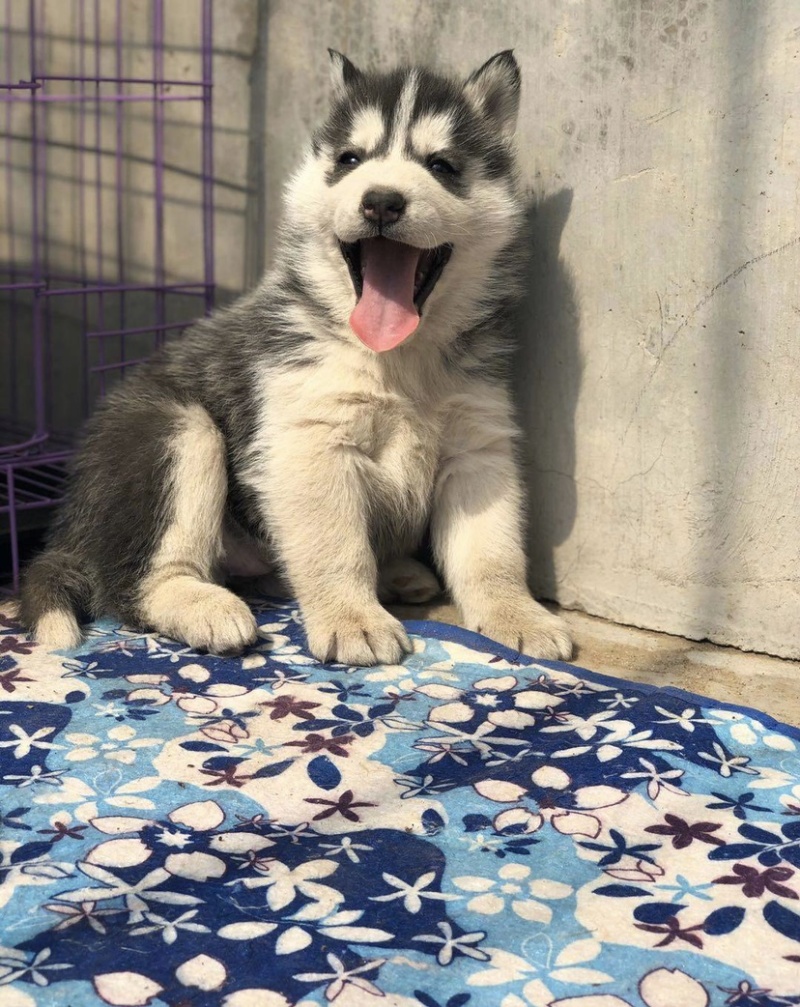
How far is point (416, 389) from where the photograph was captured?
3914 millimetres

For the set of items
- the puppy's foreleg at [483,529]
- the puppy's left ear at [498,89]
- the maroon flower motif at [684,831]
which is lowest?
the maroon flower motif at [684,831]

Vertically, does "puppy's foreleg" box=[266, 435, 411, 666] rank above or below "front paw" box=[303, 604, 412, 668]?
above

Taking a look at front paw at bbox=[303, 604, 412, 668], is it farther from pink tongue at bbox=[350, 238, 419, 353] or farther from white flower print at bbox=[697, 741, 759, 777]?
white flower print at bbox=[697, 741, 759, 777]

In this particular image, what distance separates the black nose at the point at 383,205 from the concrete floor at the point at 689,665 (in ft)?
4.66

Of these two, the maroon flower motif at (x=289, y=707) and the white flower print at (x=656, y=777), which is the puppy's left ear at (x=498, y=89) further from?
the white flower print at (x=656, y=777)

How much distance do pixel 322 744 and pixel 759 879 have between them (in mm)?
1133

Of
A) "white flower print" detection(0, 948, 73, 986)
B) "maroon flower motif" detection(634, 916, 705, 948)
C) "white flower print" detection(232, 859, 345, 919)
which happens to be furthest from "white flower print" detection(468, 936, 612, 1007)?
"white flower print" detection(0, 948, 73, 986)

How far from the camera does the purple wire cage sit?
16.6 feet

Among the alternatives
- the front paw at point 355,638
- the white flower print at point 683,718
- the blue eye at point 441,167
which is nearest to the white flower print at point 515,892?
the white flower print at point 683,718

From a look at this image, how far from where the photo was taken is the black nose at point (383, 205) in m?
3.44

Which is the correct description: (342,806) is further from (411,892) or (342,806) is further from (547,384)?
(547,384)

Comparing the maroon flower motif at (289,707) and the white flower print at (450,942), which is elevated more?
the maroon flower motif at (289,707)

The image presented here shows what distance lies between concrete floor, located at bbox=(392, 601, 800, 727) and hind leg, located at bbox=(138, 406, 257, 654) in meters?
0.74

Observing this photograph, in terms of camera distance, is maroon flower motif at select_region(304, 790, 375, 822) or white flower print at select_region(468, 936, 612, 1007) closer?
white flower print at select_region(468, 936, 612, 1007)
